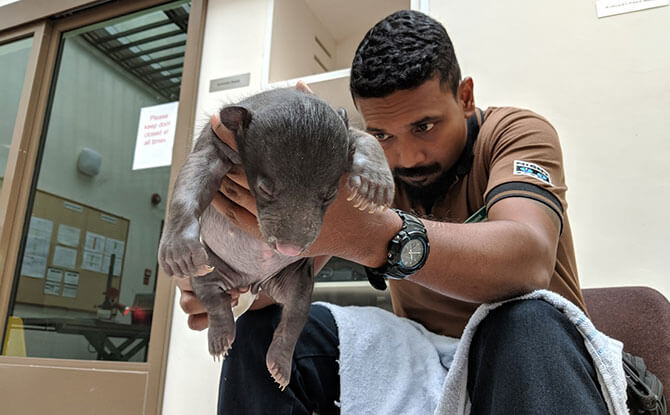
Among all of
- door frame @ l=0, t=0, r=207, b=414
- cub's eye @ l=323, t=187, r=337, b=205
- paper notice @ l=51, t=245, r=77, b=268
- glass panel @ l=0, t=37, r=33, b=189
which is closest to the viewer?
cub's eye @ l=323, t=187, r=337, b=205

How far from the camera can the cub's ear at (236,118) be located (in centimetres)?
93

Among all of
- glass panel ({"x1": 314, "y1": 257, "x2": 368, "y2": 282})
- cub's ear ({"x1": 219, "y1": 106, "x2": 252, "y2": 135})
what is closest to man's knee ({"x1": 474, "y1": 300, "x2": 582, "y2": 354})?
cub's ear ({"x1": 219, "y1": 106, "x2": 252, "y2": 135})

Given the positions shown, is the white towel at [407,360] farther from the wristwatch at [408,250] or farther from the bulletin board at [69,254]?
the bulletin board at [69,254]

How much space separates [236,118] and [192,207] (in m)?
0.19

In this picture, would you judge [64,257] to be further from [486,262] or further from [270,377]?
[486,262]

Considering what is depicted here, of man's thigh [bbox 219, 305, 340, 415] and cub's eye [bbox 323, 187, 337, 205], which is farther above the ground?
cub's eye [bbox 323, 187, 337, 205]

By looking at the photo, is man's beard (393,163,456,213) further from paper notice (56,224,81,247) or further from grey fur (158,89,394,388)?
paper notice (56,224,81,247)

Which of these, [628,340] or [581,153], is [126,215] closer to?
[581,153]

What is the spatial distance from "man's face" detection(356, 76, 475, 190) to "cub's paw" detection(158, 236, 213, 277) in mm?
632

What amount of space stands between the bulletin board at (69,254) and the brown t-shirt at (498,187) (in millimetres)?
2034

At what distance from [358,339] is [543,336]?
19.3 inches

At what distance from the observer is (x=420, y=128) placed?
4.23 feet

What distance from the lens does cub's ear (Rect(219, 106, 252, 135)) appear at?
0.93 metres

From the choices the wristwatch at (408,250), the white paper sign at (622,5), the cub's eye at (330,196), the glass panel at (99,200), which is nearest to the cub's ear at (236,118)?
the cub's eye at (330,196)
